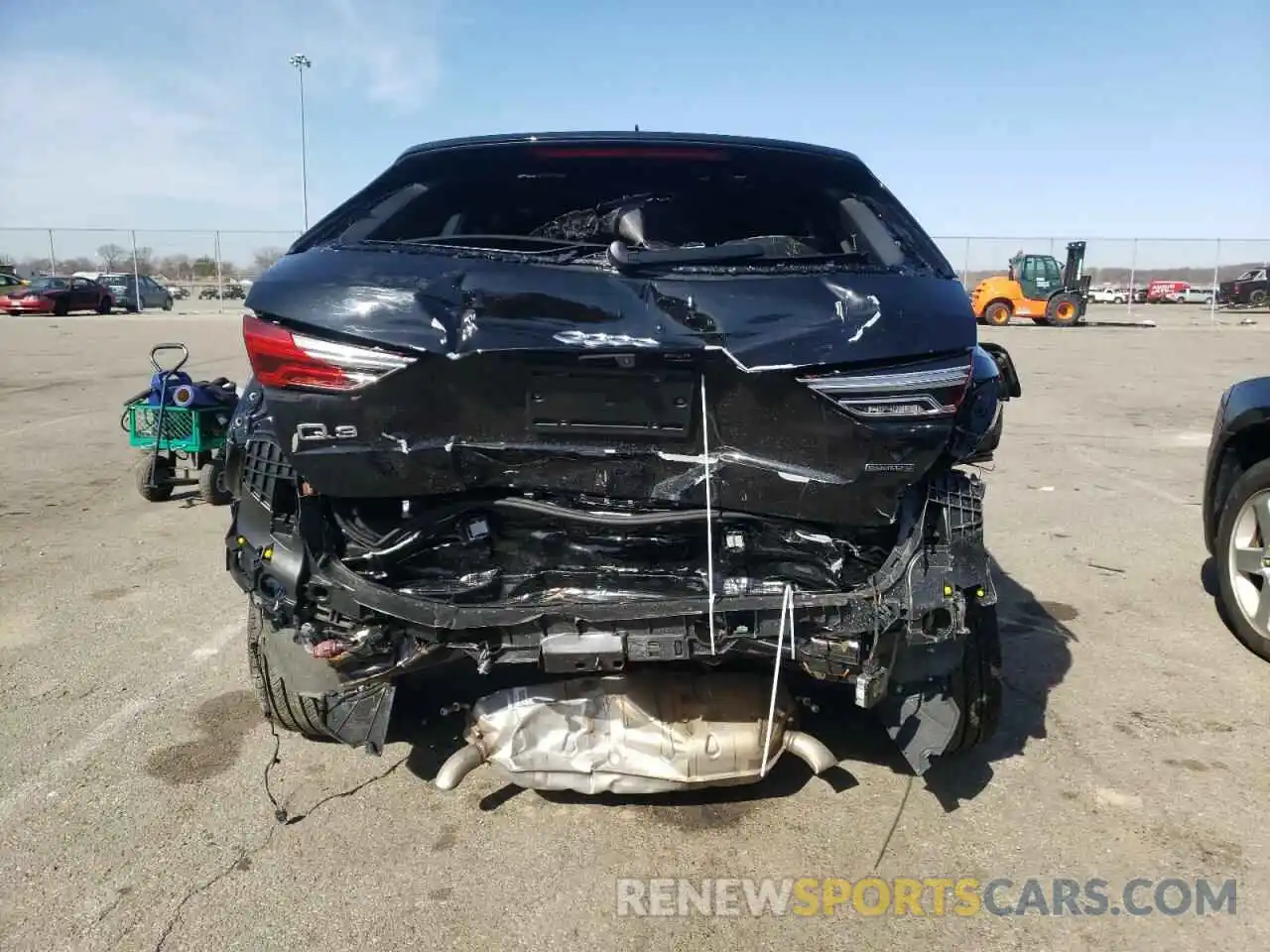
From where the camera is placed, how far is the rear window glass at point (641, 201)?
117 inches

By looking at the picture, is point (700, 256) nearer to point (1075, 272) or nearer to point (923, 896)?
point (923, 896)

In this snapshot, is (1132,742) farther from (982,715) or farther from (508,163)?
(508,163)

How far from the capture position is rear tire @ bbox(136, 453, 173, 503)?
269 inches

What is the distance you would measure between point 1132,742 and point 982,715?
3.03 ft

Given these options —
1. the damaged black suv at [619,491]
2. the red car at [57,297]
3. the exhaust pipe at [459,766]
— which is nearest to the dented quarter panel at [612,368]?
the damaged black suv at [619,491]

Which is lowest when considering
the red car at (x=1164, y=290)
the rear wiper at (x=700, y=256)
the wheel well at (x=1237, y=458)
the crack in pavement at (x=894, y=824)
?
the crack in pavement at (x=894, y=824)

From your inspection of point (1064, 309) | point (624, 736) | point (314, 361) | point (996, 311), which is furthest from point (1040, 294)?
point (314, 361)

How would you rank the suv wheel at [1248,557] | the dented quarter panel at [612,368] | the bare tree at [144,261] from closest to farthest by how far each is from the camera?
the dented quarter panel at [612,368] < the suv wheel at [1248,557] < the bare tree at [144,261]

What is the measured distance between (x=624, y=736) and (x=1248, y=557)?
2939 millimetres

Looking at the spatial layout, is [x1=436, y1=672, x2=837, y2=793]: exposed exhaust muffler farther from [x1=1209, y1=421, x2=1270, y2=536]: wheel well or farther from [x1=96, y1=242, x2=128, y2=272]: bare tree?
[x1=96, y1=242, x2=128, y2=272]: bare tree

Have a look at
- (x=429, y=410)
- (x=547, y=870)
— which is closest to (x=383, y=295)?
(x=429, y=410)

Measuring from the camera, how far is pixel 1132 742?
3.37 meters

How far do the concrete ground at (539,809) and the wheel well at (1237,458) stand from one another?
1.84ft

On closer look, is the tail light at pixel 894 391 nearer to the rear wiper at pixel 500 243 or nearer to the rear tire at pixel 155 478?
the rear wiper at pixel 500 243
